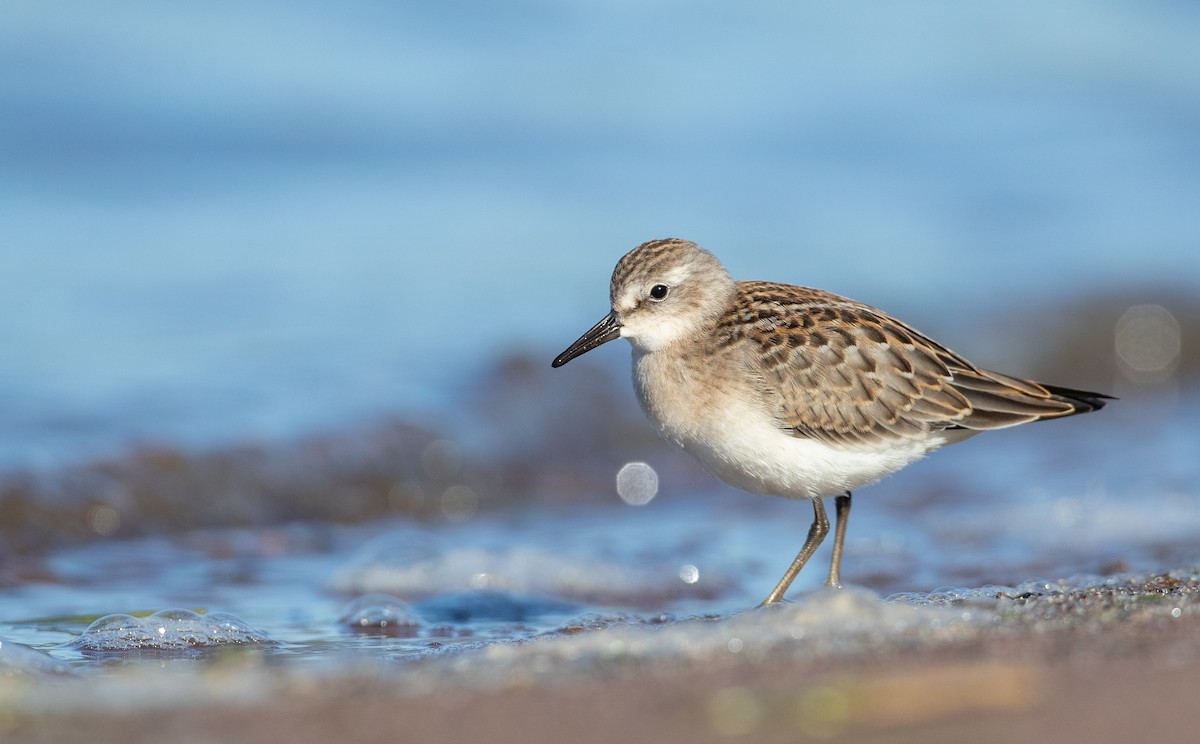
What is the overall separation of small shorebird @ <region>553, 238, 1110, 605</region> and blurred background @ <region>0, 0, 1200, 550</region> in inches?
143

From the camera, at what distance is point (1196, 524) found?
26.9 feet

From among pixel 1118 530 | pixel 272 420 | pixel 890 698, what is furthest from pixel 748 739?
pixel 272 420

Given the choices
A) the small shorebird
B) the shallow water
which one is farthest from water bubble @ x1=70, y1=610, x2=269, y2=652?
the small shorebird

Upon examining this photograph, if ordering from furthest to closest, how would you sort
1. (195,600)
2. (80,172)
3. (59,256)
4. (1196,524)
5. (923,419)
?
(80,172) → (59,256) → (1196,524) → (195,600) → (923,419)

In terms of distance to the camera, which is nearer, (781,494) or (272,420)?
(781,494)

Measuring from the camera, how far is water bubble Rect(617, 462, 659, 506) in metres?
10.1

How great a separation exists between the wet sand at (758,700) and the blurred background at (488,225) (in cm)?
470

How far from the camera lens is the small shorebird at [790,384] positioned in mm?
6266

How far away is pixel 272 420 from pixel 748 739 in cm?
707

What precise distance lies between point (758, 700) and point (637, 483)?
6376mm

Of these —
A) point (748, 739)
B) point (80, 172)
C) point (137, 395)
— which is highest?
point (80, 172)

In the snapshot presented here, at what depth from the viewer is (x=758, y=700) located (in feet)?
13.1

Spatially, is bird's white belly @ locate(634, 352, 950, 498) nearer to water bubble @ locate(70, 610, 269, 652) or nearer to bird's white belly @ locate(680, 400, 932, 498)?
bird's white belly @ locate(680, 400, 932, 498)

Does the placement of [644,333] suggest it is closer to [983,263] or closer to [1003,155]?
[983,263]
